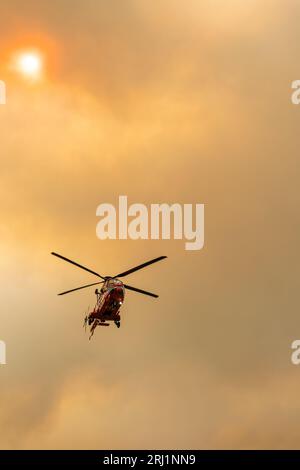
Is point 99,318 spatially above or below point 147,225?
below

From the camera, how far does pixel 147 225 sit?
655 ft

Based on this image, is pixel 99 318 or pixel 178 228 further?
pixel 178 228

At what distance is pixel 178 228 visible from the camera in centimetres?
19988

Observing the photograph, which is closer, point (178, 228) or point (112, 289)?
point (112, 289)

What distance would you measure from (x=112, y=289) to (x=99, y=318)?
10538mm

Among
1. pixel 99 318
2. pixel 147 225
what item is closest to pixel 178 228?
pixel 147 225

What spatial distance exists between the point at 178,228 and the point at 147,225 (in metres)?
7.13

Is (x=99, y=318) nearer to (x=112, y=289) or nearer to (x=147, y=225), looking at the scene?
(x=112, y=289)

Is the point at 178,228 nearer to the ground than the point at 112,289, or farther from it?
farther from it

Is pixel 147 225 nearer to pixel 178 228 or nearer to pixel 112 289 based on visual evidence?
pixel 178 228

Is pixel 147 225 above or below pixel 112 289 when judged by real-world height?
above

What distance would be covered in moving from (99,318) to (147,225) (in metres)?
41.4

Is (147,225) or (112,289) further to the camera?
(147,225)

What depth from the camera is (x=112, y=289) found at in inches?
6102
